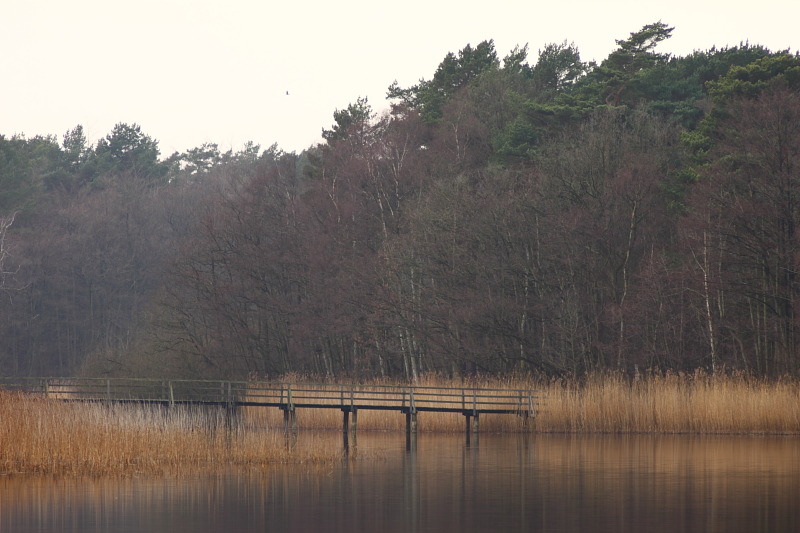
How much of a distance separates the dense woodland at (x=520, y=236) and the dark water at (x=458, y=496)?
11051 mm

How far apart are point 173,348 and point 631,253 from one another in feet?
72.3

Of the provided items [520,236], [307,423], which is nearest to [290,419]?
[307,423]

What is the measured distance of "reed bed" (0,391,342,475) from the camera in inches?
885

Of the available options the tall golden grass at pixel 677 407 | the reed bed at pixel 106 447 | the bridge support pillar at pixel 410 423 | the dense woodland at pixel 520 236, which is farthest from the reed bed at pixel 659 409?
the reed bed at pixel 106 447

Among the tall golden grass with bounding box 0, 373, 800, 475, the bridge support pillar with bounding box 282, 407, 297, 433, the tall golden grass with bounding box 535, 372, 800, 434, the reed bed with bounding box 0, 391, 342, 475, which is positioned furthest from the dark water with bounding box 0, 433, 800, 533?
the bridge support pillar with bounding box 282, 407, 297, 433

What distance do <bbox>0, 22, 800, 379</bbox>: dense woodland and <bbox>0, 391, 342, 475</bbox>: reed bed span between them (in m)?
15.7

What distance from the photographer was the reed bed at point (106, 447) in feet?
73.8

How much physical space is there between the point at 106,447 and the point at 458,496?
8154 mm

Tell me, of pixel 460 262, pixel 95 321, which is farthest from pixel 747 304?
pixel 95 321

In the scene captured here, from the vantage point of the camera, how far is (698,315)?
123 feet

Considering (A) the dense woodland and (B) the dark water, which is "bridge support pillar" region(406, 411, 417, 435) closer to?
(B) the dark water

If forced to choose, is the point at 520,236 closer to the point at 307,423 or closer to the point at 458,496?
the point at 307,423

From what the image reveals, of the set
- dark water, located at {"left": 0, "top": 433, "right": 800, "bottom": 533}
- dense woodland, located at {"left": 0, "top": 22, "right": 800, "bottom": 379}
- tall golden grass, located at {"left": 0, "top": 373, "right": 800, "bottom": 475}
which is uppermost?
dense woodland, located at {"left": 0, "top": 22, "right": 800, "bottom": 379}

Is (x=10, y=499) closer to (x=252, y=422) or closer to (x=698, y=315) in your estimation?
(x=252, y=422)
